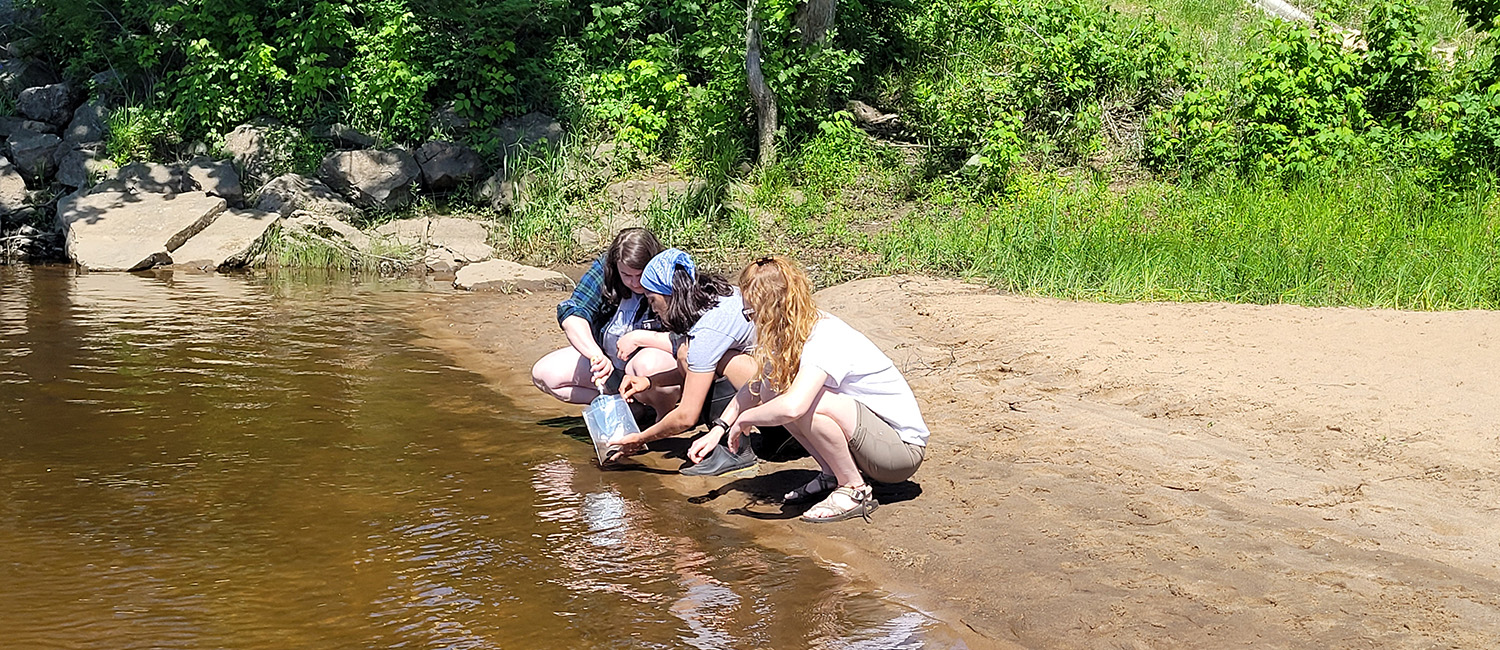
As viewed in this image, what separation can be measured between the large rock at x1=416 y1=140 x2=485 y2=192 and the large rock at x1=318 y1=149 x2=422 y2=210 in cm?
16

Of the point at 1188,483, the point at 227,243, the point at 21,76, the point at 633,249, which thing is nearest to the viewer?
the point at 1188,483

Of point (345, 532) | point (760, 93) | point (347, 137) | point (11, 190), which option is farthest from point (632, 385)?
point (11, 190)

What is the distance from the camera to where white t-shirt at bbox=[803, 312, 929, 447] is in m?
4.90

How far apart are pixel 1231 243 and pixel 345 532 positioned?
751cm

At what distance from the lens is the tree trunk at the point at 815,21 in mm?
14977

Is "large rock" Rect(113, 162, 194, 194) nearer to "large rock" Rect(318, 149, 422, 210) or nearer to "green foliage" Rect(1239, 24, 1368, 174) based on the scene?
"large rock" Rect(318, 149, 422, 210)

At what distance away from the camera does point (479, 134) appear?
1652cm

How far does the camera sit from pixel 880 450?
5125 millimetres

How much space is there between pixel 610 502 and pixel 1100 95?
36.6 feet

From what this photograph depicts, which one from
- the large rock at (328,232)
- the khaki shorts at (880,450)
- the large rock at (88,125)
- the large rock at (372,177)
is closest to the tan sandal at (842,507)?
the khaki shorts at (880,450)

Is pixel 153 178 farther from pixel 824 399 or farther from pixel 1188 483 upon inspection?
pixel 1188 483

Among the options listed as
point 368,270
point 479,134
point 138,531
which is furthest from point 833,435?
point 479,134

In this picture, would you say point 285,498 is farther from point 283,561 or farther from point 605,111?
point 605,111

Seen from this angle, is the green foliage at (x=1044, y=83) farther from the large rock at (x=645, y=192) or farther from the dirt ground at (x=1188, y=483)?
the dirt ground at (x=1188, y=483)
